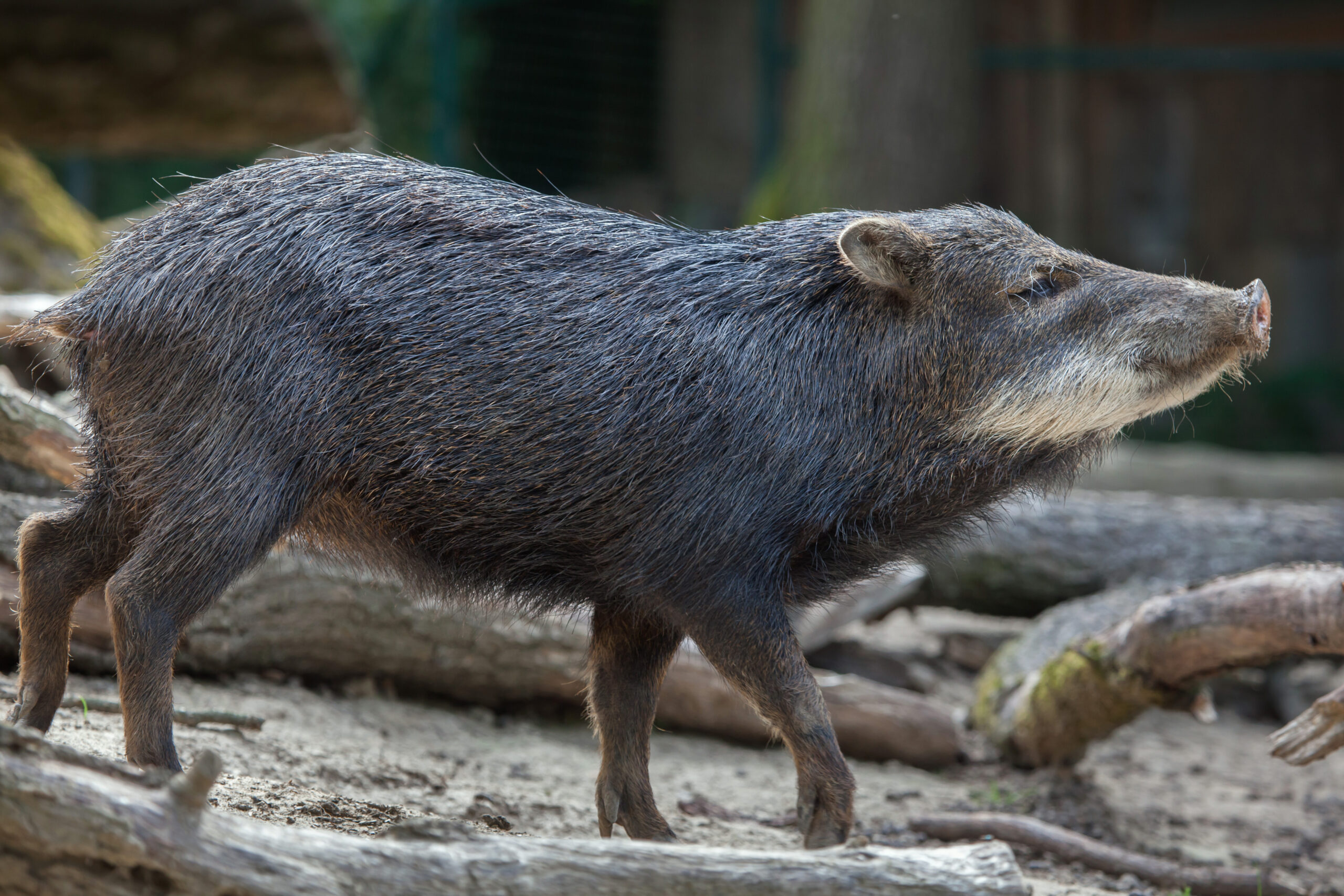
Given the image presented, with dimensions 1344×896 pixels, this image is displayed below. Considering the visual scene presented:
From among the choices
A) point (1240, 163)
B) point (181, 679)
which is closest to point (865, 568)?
point (181, 679)

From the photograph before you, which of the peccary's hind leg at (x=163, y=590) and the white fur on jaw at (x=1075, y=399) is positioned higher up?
the white fur on jaw at (x=1075, y=399)

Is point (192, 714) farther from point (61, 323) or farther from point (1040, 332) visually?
point (1040, 332)

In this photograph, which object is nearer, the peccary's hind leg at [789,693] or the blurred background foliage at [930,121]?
the peccary's hind leg at [789,693]

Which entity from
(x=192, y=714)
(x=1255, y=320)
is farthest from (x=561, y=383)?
(x=1255, y=320)

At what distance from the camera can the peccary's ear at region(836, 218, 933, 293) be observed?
11.6ft

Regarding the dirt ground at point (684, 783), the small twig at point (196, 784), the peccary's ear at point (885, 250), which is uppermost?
the peccary's ear at point (885, 250)

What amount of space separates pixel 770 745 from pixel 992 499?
2138 mm

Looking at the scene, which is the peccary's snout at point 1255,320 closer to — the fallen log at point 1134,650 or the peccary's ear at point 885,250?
the peccary's ear at point 885,250

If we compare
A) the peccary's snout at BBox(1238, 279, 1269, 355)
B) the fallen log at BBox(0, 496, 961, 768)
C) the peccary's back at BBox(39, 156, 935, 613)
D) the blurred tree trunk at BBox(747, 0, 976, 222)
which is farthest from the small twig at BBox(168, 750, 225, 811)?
the blurred tree trunk at BBox(747, 0, 976, 222)

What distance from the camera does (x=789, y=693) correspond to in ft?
11.0

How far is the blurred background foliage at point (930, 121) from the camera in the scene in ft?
32.0

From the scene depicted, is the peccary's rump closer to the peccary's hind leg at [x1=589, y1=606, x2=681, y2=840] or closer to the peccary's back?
the peccary's back

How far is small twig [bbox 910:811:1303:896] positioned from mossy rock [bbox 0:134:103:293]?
17.5 ft

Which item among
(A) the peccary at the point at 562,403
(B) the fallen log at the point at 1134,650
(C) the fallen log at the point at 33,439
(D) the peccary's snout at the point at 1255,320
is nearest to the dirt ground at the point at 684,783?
(B) the fallen log at the point at 1134,650
